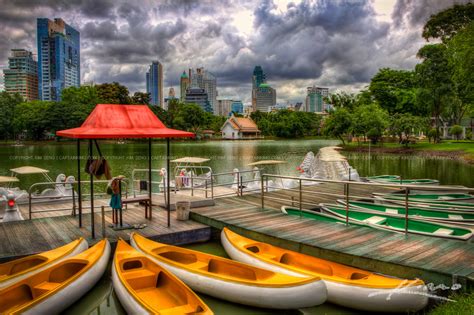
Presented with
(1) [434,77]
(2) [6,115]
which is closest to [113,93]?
(2) [6,115]

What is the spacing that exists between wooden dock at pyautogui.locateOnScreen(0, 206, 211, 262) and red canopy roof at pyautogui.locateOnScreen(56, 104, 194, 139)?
7.95 ft

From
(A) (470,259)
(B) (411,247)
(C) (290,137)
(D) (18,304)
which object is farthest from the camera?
(C) (290,137)

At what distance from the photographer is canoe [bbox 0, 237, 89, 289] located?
6.33m

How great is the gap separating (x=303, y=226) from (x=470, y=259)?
3.67 meters

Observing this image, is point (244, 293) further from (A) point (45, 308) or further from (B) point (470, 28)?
(B) point (470, 28)

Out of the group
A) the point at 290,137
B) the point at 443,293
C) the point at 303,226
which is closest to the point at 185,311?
the point at 443,293

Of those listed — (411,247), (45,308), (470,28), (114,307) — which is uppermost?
(470,28)

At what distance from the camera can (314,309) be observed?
629cm

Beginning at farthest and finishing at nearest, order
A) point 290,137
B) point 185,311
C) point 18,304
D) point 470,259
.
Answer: point 290,137 → point 470,259 → point 18,304 → point 185,311

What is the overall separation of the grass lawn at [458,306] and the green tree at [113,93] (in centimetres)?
8414

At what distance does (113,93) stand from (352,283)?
84506 mm

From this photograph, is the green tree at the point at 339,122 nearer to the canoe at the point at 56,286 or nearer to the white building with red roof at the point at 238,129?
the white building with red roof at the point at 238,129

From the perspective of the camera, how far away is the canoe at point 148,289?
5.48m

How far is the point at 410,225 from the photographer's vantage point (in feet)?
32.6
